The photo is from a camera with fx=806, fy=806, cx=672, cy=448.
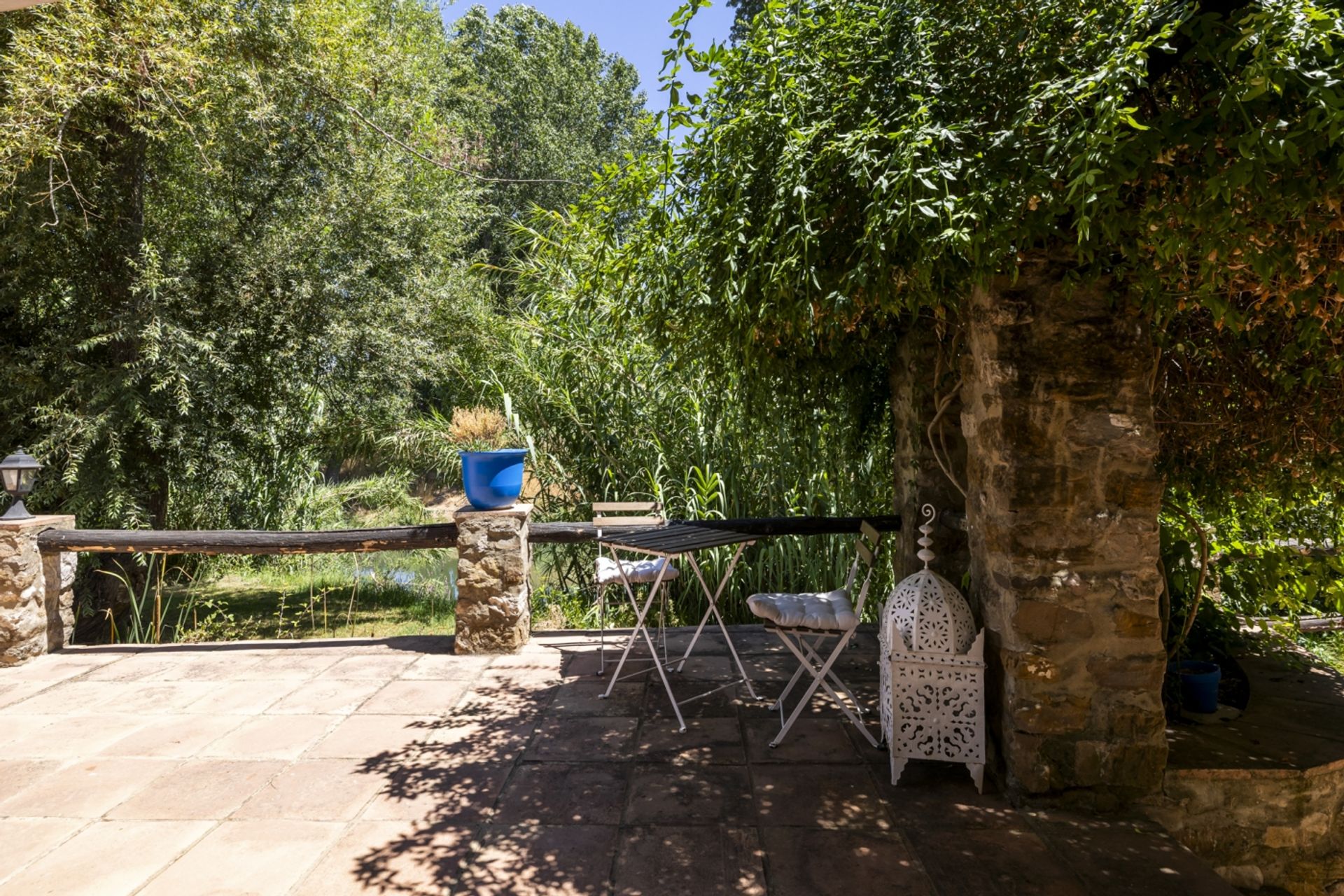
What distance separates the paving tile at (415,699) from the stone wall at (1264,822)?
2778 millimetres

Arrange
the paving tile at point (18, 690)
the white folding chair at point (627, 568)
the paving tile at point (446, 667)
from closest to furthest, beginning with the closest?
the paving tile at point (18, 690), the white folding chair at point (627, 568), the paving tile at point (446, 667)

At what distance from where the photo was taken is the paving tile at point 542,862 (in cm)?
221

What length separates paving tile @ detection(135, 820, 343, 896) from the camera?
222 cm

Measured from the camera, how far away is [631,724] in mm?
3346

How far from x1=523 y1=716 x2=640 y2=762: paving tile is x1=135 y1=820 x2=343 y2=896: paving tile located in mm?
795

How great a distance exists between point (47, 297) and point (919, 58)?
6.64 meters

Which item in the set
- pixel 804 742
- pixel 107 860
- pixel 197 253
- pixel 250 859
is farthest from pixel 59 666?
pixel 804 742

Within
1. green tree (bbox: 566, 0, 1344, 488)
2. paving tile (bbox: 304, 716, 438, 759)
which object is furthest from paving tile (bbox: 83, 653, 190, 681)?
green tree (bbox: 566, 0, 1344, 488)

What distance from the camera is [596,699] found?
3635mm

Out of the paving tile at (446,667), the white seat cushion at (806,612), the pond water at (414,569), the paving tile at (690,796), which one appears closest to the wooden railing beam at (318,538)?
the paving tile at (446,667)

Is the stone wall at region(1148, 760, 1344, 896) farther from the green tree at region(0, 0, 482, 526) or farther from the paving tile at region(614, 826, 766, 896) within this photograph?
the green tree at region(0, 0, 482, 526)

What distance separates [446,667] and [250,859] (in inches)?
70.3

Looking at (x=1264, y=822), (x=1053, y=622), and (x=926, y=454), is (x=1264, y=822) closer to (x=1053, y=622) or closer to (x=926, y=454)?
(x=1053, y=622)

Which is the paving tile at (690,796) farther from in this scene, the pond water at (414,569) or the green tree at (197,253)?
the pond water at (414,569)
